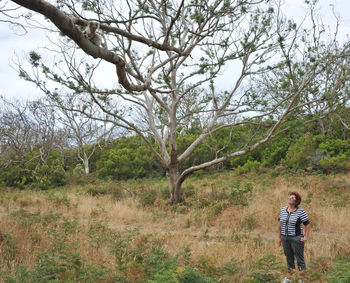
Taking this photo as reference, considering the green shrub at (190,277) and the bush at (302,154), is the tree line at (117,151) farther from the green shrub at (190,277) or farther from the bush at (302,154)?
the green shrub at (190,277)

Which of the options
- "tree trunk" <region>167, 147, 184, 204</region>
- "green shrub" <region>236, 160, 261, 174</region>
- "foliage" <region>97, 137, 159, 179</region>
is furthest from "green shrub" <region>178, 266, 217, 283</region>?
"foliage" <region>97, 137, 159, 179</region>

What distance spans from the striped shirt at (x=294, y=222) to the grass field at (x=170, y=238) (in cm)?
55

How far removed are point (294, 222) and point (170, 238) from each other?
3.15 meters

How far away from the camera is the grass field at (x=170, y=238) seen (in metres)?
4.05

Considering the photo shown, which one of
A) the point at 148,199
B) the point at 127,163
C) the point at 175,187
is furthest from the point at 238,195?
the point at 127,163

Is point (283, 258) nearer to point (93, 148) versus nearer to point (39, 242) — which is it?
point (39, 242)

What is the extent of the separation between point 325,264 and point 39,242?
5.47m

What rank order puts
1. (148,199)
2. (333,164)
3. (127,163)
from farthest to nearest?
(127,163) < (333,164) < (148,199)

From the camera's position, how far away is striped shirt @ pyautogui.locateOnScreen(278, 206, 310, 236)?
4.58 metres

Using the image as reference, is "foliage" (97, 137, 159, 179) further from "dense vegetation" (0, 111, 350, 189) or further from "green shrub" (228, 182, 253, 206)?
"green shrub" (228, 182, 253, 206)

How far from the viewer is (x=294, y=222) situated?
15.1 feet

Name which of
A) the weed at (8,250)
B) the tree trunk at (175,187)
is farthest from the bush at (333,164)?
the weed at (8,250)

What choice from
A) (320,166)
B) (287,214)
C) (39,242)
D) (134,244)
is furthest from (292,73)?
(320,166)

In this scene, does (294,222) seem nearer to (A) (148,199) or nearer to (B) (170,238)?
(B) (170,238)
